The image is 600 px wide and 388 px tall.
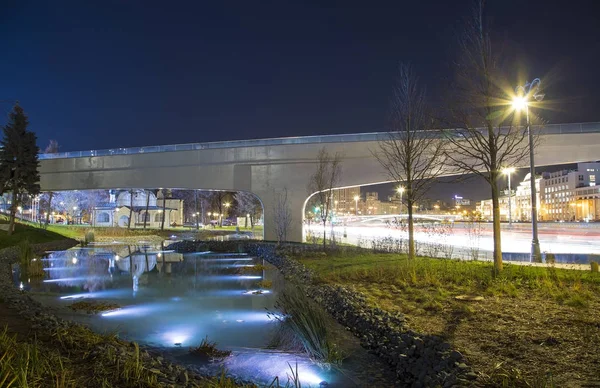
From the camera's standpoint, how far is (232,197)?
81.7m

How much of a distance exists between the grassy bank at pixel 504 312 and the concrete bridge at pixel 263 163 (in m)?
16.2

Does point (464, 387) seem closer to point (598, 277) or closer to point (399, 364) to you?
point (399, 364)

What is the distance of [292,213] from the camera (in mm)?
30297

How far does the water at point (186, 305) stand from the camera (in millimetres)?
7438

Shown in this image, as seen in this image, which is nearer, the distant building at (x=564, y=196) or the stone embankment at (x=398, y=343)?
the stone embankment at (x=398, y=343)

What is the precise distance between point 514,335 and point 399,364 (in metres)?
1.98

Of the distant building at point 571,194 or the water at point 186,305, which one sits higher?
the distant building at point 571,194

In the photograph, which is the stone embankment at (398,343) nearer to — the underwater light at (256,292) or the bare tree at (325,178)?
the underwater light at (256,292)

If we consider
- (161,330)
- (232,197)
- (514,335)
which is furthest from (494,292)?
(232,197)

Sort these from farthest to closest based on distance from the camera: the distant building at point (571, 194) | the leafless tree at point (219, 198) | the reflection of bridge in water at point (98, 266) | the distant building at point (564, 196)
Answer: the distant building at point (564, 196) < the distant building at point (571, 194) < the leafless tree at point (219, 198) < the reflection of bridge in water at point (98, 266)

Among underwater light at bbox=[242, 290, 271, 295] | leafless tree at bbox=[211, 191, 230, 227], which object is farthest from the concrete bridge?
leafless tree at bbox=[211, 191, 230, 227]

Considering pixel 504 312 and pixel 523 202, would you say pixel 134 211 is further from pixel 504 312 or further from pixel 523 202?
pixel 523 202

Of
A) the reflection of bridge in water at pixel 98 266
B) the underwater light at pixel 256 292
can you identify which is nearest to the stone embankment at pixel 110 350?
the reflection of bridge in water at pixel 98 266

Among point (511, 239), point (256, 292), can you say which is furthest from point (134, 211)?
point (256, 292)
